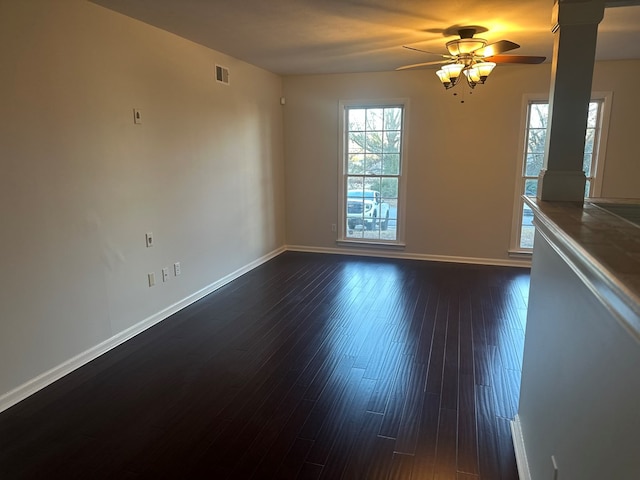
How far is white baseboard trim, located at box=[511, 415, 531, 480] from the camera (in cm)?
193

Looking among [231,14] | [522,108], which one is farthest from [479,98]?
[231,14]

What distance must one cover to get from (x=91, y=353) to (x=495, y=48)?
384 centimetres

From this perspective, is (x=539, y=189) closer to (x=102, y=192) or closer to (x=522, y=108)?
(x=102, y=192)

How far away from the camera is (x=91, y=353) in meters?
3.12

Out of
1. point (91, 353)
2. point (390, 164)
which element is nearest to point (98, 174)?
point (91, 353)

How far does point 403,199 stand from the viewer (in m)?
5.88

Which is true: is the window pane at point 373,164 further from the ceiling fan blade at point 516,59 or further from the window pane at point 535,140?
the ceiling fan blade at point 516,59

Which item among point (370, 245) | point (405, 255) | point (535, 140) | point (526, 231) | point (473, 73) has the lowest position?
point (405, 255)

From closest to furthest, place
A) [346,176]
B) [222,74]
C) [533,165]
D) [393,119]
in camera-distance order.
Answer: [222,74], [533,165], [393,119], [346,176]

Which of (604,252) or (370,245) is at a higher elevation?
(604,252)

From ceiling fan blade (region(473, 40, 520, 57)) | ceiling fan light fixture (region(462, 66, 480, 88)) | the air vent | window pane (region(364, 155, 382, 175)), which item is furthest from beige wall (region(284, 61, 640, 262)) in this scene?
ceiling fan blade (region(473, 40, 520, 57))

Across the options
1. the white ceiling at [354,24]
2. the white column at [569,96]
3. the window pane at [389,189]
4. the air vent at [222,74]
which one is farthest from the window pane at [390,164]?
the white column at [569,96]

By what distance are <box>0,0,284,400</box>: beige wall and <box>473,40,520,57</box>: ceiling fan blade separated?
104 inches

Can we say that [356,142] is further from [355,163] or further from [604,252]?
[604,252]
